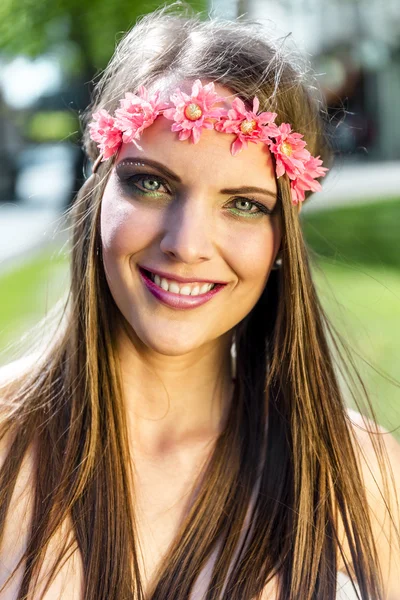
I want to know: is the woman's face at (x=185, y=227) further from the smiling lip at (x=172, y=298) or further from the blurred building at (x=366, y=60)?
the blurred building at (x=366, y=60)

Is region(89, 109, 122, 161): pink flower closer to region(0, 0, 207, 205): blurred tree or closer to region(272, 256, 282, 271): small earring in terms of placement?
region(272, 256, 282, 271): small earring

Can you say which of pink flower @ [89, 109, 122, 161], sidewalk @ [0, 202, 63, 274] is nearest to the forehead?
pink flower @ [89, 109, 122, 161]

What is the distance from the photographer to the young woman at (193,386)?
7.66 feet

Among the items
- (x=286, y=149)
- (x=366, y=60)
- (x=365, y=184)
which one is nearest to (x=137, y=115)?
(x=286, y=149)

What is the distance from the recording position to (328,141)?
2826mm

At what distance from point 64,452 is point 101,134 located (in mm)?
874

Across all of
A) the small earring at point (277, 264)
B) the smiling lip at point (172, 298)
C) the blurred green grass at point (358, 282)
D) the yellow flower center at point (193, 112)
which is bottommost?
the smiling lip at point (172, 298)

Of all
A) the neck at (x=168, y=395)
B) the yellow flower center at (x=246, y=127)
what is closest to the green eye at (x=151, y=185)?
the yellow flower center at (x=246, y=127)

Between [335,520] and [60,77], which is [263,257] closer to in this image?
[335,520]

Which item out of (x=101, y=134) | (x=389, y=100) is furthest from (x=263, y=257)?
(x=389, y=100)

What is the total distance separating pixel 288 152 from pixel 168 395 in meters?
0.77

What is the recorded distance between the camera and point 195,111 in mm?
2291

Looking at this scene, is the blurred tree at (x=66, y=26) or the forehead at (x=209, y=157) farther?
the blurred tree at (x=66, y=26)

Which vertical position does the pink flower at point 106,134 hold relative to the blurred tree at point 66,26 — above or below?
below
